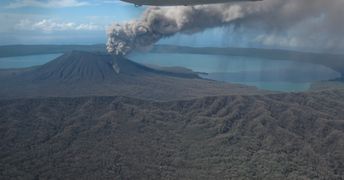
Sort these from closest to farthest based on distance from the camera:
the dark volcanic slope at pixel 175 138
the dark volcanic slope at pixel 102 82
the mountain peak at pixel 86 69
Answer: the dark volcanic slope at pixel 175 138
the dark volcanic slope at pixel 102 82
the mountain peak at pixel 86 69

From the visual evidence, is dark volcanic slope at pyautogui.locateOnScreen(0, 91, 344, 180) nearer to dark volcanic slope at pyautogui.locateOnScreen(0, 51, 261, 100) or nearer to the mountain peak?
dark volcanic slope at pyautogui.locateOnScreen(0, 51, 261, 100)

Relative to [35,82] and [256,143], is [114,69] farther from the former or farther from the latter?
[256,143]

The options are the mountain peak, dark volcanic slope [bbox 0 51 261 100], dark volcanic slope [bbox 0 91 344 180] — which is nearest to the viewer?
dark volcanic slope [bbox 0 91 344 180]

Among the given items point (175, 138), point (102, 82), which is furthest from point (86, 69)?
point (175, 138)

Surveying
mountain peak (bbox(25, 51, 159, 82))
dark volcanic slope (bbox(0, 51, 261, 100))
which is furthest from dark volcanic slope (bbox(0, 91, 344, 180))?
mountain peak (bbox(25, 51, 159, 82))

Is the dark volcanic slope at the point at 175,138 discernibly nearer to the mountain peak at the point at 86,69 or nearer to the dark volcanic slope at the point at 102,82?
the dark volcanic slope at the point at 102,82

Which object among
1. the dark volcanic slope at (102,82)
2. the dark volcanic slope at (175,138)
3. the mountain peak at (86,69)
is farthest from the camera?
the mountain peak at (86,69)

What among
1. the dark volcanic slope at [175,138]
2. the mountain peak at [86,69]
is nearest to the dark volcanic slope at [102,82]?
the mountain peak at [86,69]
